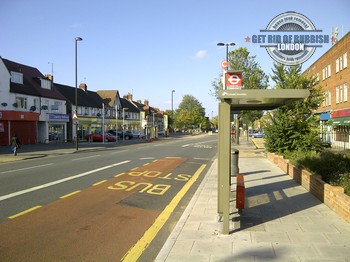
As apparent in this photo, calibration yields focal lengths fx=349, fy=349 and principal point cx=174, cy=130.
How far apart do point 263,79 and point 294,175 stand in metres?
26.6

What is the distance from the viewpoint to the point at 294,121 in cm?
A: 1694

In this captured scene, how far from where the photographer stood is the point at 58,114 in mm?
44344

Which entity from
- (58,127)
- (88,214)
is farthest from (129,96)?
(88,214)

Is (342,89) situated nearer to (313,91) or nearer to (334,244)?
(313,91)

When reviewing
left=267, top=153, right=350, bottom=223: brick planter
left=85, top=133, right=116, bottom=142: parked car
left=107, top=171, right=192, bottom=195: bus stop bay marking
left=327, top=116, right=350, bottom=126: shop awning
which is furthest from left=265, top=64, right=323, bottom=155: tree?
left=85, top=133, right=116, bottom=142: parked car

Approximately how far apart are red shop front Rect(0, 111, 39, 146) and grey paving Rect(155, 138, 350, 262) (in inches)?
1194

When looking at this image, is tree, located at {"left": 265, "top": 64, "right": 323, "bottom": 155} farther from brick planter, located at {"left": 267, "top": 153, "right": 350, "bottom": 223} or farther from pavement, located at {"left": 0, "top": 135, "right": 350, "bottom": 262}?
pavement, located at {"left": 0, "top": 135, "right": 350, "bottom": 262}

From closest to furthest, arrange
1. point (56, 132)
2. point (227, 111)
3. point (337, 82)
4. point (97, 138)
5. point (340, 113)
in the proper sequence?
point (227, 111)
point (340, 113)
point (337, 82)
point (56, 132)
point (97, 138)

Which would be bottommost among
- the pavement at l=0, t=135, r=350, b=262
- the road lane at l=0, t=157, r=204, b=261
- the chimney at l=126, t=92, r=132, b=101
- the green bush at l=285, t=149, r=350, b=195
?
the road lane at l=0, t=157, r=204, b=261

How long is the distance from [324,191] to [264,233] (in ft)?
9.30

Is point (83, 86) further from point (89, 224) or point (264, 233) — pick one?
point (264, 233)

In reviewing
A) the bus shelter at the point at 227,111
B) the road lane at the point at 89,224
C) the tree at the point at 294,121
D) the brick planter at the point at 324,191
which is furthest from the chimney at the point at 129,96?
the bus shelter at the point at 227,111

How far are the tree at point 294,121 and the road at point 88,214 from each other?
19.9ft

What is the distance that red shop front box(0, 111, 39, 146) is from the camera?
3481 centimetres
